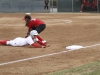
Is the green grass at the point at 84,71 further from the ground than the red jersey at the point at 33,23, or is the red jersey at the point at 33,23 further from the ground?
the red jersey at the point at 33,23

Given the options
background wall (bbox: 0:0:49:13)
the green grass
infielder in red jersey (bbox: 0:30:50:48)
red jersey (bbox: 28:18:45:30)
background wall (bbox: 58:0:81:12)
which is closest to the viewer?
the green grass

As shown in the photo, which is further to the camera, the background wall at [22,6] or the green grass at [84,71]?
the background wall at [22,6]

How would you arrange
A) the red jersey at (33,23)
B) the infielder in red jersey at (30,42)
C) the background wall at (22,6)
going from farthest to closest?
1. the background wall at (22,6)
2. the red jersey at (33,23)
3. the infielder in red jersey at (30,42)

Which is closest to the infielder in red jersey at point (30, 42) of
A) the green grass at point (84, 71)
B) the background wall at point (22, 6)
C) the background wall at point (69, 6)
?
the green grass at point (84, 71)

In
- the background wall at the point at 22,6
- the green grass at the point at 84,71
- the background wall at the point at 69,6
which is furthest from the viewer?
the background wall at the point at 69,6

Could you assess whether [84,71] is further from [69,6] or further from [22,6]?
[69,6]

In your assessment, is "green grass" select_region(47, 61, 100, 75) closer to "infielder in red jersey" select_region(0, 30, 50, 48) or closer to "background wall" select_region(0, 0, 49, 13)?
"infielder in red jersey" select_region(0, 30, 50, 48)

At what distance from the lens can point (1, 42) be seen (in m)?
11.6

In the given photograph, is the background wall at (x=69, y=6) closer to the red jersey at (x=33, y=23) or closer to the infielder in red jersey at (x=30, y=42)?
the red jersey at (x=33, y=23)

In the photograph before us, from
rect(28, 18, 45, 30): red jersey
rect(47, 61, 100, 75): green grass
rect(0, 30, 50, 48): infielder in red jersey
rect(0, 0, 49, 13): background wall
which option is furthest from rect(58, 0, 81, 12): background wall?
rect(47, 61, 100, 75): green grass

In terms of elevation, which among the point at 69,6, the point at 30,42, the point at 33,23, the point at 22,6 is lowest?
the point at 69,6

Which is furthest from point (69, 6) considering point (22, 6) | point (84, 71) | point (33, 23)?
point (84, 71)

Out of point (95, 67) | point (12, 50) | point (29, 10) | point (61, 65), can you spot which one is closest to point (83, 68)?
point (95, 67)

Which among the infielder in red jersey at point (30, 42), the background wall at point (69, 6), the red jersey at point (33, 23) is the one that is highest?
the red jersey at point (33, 23)
